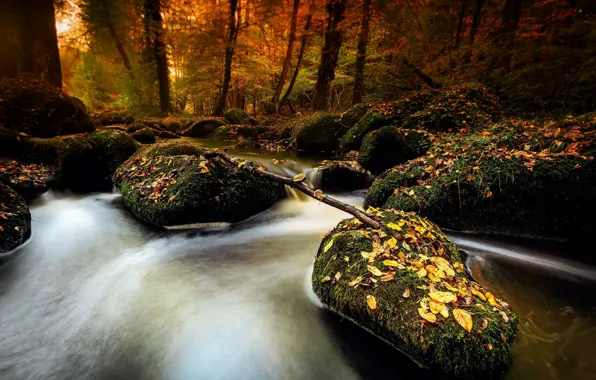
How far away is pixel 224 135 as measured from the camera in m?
14.2

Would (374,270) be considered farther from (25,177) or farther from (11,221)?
(25,177)

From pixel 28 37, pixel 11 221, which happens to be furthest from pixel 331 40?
pixel 11 221

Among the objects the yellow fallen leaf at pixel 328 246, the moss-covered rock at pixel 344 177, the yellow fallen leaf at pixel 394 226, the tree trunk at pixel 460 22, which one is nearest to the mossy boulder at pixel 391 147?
the moss-covered rock at pixel 344 177

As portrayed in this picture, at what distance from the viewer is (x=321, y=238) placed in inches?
188

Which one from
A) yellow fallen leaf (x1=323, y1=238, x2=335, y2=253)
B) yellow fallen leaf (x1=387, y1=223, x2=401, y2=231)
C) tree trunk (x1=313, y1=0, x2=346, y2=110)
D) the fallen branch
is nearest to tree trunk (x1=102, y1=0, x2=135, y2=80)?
tree trunk (x1=313, y1=0, x2=346, y2=110)

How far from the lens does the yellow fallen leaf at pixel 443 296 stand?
6.88 ft

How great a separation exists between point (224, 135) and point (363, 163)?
29.7ft

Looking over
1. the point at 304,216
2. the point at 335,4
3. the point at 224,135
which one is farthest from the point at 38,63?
the point at 335,4

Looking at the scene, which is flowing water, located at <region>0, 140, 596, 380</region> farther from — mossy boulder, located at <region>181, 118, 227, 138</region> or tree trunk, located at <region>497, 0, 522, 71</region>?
mossy boulder, located at <region>181, 118, 227, 138</region>

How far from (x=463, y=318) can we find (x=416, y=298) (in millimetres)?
309

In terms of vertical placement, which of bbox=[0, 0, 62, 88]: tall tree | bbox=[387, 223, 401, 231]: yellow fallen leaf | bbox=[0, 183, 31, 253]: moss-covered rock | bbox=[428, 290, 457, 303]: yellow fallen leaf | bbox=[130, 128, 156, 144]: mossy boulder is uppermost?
bbox=[0, 0, 62, 88]: tall tree

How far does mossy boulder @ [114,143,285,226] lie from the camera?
4.55m

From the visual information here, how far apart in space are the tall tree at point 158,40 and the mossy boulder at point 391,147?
13.9 m

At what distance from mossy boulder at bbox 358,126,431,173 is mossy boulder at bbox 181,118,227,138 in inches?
404
